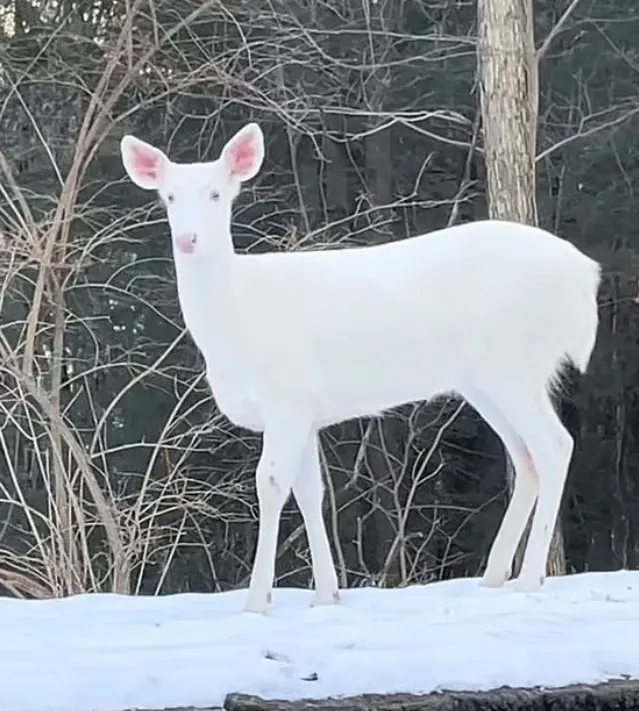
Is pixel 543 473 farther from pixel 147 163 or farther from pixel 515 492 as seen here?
pixel 147 163

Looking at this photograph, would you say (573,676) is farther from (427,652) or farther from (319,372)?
(319,372)

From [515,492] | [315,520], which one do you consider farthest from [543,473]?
[315,520]

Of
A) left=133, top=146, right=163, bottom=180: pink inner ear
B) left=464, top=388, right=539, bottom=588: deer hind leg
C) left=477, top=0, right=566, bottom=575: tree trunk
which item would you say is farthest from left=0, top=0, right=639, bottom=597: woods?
left=133, top=146, right=163, bottom=180: pink inner ear

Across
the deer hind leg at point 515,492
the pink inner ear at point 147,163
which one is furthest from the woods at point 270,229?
the pink inner ear at point 147,163

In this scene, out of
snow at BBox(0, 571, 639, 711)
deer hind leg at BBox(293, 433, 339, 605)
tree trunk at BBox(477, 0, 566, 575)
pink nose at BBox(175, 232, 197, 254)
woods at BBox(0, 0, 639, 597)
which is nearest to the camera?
snow at BBox(0, 571, 639, 711)

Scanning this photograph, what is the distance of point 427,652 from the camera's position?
3.53 ft

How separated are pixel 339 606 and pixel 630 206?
2.67 m

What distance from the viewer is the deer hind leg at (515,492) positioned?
1.55 metres

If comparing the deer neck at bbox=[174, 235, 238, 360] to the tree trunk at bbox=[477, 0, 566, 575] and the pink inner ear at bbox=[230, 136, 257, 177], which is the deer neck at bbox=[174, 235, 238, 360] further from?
the tree trunk at bbox=[477, 0, 566, 575]

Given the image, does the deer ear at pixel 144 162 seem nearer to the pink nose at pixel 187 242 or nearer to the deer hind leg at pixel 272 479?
the pink nose at pixel 187 242

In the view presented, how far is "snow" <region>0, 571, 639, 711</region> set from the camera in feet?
3.27

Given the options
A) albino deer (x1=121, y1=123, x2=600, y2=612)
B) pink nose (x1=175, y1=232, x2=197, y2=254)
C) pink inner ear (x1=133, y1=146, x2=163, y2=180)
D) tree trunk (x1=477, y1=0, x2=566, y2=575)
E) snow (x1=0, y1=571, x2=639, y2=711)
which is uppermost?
tree trunk (x1=477, y1=0, x2=566, y2=575)

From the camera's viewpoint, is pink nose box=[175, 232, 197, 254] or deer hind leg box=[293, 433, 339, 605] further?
deer hind leg box=[293, 433, 339, 605]

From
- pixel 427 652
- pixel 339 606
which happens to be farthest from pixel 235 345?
pixel 427 652
